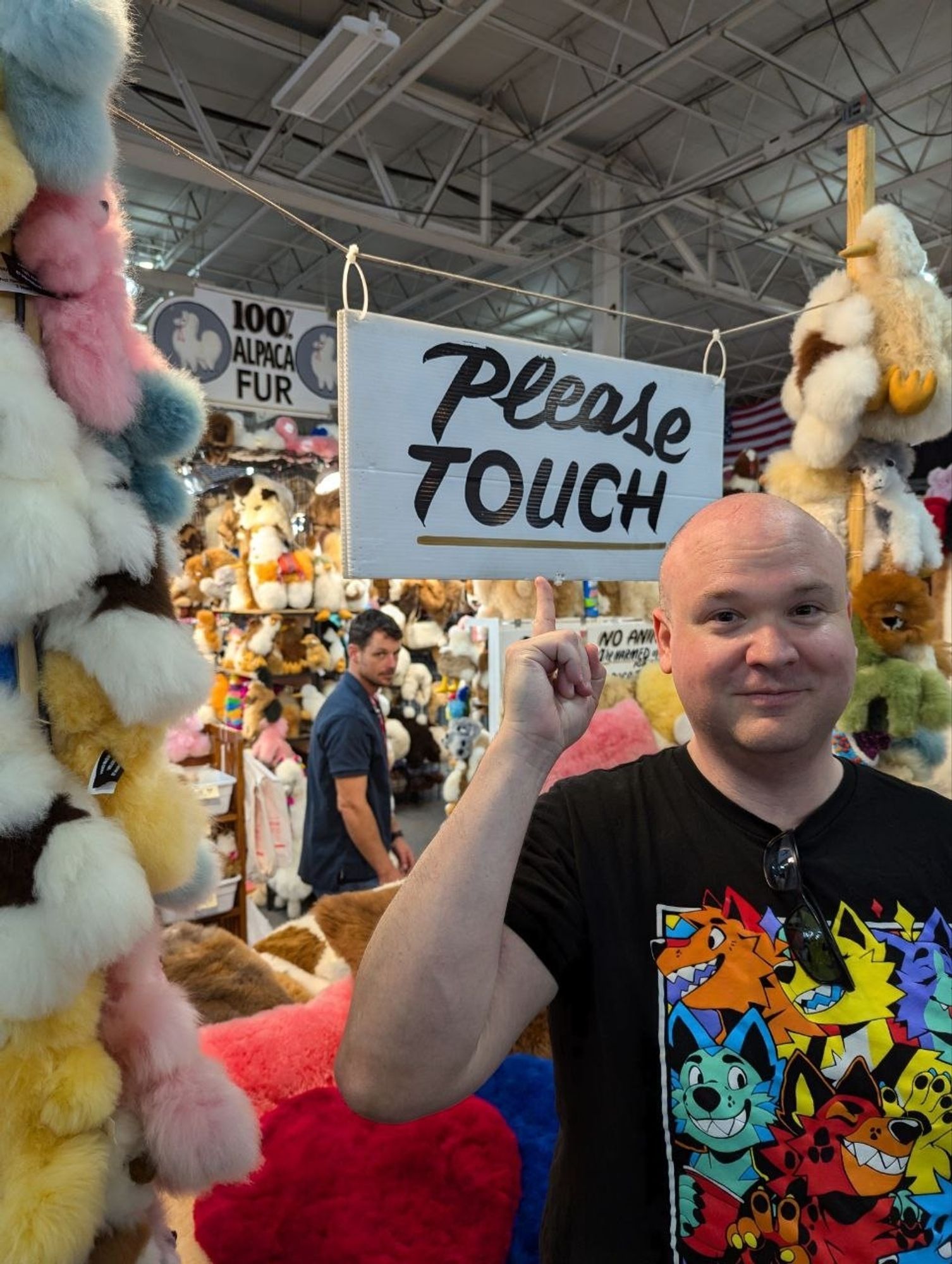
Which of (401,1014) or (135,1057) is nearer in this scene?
(401,1014)

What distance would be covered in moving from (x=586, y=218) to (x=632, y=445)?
7060mm

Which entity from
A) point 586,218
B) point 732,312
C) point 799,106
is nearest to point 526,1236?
point 799,106

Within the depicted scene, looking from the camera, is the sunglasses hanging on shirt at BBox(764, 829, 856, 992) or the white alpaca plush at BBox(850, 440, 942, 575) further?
the white alpaca plush at BBox(850, 440, 942, 575)

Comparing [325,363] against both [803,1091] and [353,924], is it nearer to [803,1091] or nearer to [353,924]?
[353,924]

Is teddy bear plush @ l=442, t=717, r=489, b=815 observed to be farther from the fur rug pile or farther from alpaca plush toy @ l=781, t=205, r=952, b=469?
the fur rug pile

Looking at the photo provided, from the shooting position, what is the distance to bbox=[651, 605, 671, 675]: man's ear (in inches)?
45.6

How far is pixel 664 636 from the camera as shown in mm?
1181

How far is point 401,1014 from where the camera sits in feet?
2.73

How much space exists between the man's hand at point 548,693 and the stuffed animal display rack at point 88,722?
14.5 inches

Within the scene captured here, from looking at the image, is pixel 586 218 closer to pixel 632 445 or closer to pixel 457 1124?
pixel 632 445

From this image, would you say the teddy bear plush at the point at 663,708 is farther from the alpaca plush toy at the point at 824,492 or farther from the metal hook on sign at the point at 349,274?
the metal hook on sign at the point at 349,274

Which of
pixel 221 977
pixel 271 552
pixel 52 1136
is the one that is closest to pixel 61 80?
pixel 52 1136

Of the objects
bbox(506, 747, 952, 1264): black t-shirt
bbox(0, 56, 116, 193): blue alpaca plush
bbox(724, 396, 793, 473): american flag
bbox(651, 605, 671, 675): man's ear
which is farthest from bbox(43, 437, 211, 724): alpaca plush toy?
bbox(724, 396, 793, 473): american flag

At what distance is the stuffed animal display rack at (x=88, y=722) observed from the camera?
844mm
